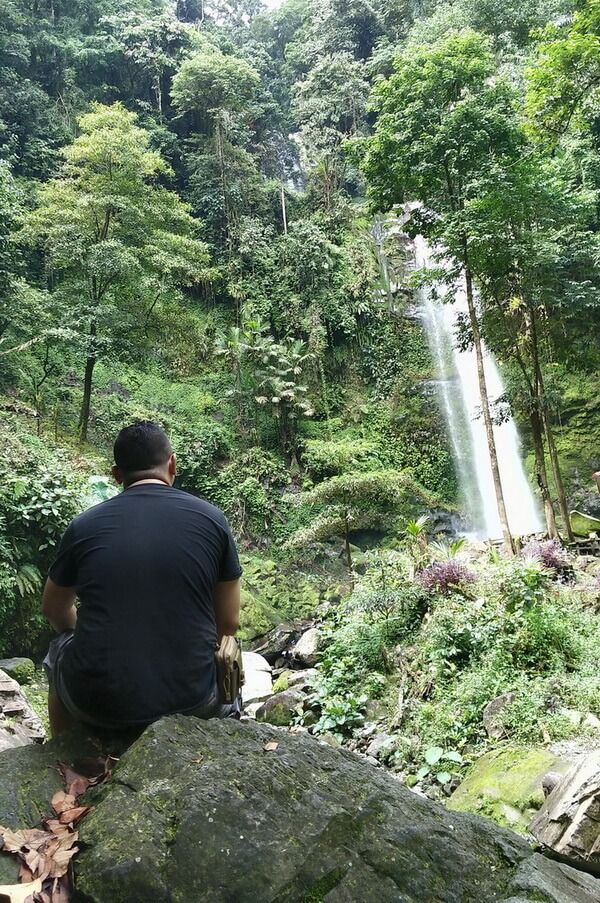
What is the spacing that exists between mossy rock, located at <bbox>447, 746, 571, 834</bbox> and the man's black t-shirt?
94.0 inches

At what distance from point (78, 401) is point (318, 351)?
759cm

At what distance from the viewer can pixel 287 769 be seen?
1783 millimetres

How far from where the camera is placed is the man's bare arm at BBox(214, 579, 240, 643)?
7.23 ft

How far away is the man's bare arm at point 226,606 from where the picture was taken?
2203mm

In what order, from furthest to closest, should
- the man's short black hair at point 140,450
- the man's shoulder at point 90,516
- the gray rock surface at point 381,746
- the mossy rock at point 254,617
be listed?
the mossy rock at point 254,617 → the gray rock surface at point 381,746 → the man's short black hair at point 140,450 → the man's shoulder at point 90,516

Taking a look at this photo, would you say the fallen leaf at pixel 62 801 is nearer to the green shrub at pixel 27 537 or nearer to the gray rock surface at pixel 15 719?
the gray rock surface at pixel 15 719

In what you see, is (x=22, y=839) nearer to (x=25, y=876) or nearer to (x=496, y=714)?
(x=25, y=876)

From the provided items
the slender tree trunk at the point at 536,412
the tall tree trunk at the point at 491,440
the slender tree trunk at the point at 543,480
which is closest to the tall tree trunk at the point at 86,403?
the tall tree trunk at the point at 491,440

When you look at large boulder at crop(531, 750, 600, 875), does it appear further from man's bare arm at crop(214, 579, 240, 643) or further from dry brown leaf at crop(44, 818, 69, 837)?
dry brown leaf at crop(44, 818, 69, 837)

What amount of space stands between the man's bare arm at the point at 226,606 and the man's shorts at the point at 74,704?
0.24 metres

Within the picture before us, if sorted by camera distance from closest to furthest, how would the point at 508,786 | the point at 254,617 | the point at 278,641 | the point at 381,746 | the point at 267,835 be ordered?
1. the point at 267,835
2. the point at 508,786
3. the point at 381,746
4. the point at 278,641
5. the point at 254,617

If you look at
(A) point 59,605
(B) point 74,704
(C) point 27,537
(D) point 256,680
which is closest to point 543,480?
(D) point 256,680

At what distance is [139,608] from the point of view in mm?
1868

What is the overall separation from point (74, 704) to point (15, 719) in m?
3.61
